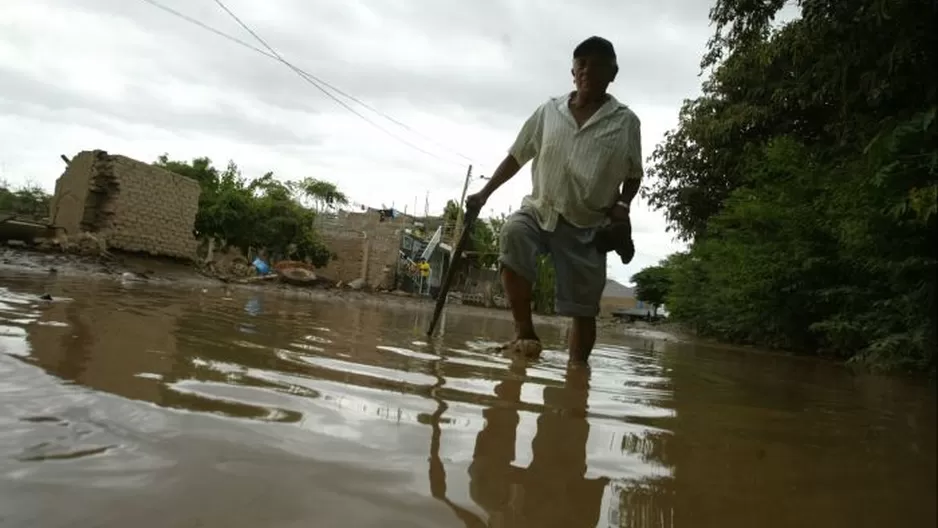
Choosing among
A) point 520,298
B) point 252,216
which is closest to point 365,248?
point 252,216

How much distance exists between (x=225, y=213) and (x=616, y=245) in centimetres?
2005

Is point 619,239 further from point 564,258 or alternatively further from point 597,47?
point 597,47

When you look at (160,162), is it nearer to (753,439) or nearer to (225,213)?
(225,213)

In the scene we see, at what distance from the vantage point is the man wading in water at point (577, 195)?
2955mm

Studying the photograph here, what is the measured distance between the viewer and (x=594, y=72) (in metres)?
2.94

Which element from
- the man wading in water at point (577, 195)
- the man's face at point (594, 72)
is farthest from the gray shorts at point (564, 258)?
the man's face at point (594, 72)

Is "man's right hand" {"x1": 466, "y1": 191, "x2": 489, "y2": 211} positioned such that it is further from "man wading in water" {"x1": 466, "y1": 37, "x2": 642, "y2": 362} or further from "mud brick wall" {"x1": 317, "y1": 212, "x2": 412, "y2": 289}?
"mud brick wall" {"x1": 317, "y1": 212, "x2": 412, "y2": 289}

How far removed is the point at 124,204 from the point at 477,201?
34.4 feet

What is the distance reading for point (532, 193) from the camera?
329 centimetres

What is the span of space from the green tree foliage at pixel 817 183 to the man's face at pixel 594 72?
0.94 metres

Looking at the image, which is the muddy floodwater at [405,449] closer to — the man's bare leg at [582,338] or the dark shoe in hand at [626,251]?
the dark shoe in hand at [626,251]

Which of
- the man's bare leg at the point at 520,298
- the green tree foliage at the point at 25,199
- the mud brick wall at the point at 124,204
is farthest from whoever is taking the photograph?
the green tree foliage at the point at 25,199

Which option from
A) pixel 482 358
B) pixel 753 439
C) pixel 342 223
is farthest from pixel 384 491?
pixel 342 223

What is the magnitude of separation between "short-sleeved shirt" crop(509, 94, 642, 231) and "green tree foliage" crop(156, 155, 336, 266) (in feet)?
64.2
